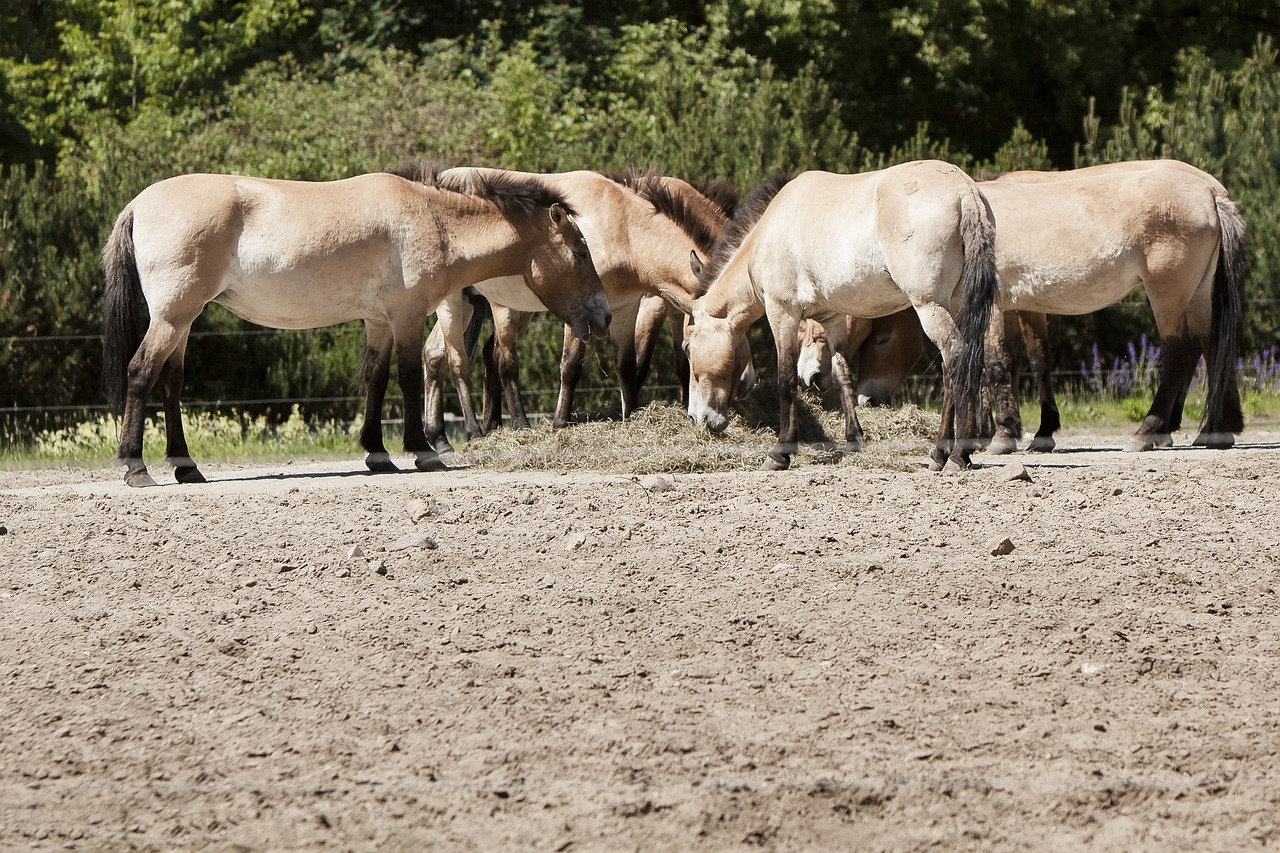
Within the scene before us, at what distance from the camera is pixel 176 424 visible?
931 cm

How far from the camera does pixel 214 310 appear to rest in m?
13.7

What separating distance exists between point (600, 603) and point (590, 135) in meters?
13.4

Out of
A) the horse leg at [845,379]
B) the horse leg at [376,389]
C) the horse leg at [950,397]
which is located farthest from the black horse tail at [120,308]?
the horse leg at [950,397]

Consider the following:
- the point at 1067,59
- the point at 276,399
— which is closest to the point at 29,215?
the point at 276,399

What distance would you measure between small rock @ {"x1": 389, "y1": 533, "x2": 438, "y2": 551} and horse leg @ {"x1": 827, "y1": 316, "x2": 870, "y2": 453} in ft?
11.3

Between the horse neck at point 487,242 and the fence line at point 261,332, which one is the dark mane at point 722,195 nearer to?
the horse neck at point 487,242

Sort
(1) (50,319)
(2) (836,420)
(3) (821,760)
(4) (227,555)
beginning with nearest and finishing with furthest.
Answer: (3) (821,760) → (4) (227,555) → (2) (836,420) → (1) (50,319)

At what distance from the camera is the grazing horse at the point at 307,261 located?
8859 millimetres

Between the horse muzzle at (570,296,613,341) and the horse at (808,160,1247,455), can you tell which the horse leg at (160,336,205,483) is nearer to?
the horse muzzle at (570,296,613,341)

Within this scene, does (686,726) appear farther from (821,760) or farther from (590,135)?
(590,135)

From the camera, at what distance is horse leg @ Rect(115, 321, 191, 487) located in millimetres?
8836

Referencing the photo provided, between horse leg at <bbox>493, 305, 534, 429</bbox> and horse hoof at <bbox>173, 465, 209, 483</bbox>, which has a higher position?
horse leg at <bbox>493, 305, 534, 429</bbox>

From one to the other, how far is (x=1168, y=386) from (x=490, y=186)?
460 cm

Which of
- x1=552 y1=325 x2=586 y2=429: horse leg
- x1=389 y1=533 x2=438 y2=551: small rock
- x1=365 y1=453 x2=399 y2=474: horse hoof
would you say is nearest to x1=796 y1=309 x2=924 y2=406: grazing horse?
x1=552 y1=325 x2=586 y2=429: horse leg
